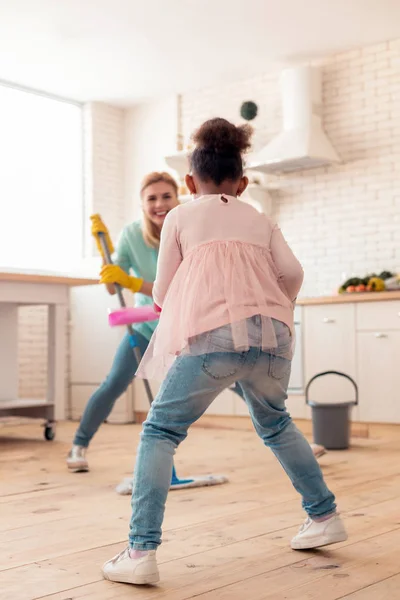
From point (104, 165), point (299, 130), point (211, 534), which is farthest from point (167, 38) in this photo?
point (211, 534)

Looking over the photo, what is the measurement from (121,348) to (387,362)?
2439mm

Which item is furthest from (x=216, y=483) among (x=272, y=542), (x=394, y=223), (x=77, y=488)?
(x=394, y=223)

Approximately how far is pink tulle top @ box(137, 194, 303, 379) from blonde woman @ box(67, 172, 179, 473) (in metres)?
1.14

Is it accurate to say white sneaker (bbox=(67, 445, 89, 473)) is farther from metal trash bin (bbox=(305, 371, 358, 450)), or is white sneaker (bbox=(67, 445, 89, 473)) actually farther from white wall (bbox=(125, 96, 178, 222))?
white wall (bbox=(125, 96, 178, 222))

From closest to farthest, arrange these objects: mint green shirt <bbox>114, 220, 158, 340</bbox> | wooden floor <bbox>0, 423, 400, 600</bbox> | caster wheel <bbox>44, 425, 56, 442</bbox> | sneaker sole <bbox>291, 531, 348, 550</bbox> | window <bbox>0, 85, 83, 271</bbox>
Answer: wooden floor <bbox>0, 423, 400, 600</bbox> < sneaker sole <bbox>291, 531, 348, 550</bbox> < mint green shirt <bbox>114, 220, 158, 340</bbox> < caster wheel <bbox>44, 425, 56, 442</bbox> < window <bbox>0, 85, 83, 271</bbox>

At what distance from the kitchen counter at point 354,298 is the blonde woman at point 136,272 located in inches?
Result: 92.8

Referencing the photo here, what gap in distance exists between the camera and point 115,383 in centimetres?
342

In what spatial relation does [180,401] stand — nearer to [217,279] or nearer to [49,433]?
[217,279]

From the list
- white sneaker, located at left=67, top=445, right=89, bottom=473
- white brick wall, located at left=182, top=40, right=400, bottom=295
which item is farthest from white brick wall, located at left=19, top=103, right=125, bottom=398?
white sneaker, located at left=67, top=445, right=89, bottom=473

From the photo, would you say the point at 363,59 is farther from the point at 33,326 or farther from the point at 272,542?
the point at 272,542

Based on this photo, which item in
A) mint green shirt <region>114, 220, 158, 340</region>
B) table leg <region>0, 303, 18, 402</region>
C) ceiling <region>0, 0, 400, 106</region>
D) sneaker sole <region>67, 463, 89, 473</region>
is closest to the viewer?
mint green shirt <region>114, 220, 158, 340</region>

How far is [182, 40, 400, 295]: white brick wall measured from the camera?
6289 millimetres

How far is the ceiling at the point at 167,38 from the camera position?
5.61m

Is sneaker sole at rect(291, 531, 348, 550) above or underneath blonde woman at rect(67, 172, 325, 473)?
underneath
